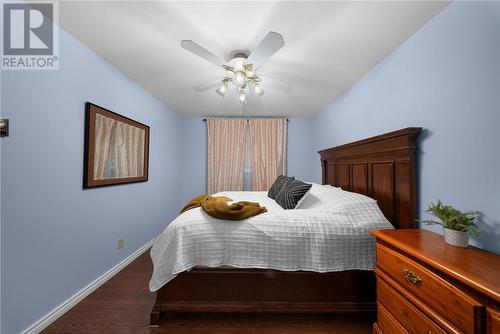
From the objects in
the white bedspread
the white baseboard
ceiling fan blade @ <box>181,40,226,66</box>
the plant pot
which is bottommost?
the white baseboard

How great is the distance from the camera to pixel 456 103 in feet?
4.08

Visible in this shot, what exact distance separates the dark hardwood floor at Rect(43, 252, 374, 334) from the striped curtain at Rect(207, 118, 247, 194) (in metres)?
2.58

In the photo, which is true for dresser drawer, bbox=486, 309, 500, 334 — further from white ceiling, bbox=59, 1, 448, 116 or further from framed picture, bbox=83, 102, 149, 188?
framed picture, bbox=83, 102, 149, 188

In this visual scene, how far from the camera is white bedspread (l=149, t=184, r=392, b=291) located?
1.48 meters

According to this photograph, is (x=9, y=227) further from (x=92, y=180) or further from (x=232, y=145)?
(x=232, y=145)

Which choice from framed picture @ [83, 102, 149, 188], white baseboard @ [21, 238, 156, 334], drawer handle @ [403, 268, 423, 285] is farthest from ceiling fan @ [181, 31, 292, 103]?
white baseboard @ [21, 238, 156, 334]

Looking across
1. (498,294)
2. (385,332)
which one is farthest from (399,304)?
(498,294)

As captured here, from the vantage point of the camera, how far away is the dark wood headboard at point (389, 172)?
4.92 feet

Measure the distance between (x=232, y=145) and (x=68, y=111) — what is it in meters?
2.75

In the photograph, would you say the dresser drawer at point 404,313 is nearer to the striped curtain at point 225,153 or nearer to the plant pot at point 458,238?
the plant pot at point 458,238

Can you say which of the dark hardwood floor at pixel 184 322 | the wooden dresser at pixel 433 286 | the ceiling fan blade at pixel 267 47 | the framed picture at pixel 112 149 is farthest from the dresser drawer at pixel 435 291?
the framed picture at pixel 112 149

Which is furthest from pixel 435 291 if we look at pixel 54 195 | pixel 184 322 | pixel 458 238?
pixel 54 195

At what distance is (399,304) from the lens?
1.09m

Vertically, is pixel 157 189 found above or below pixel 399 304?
above
